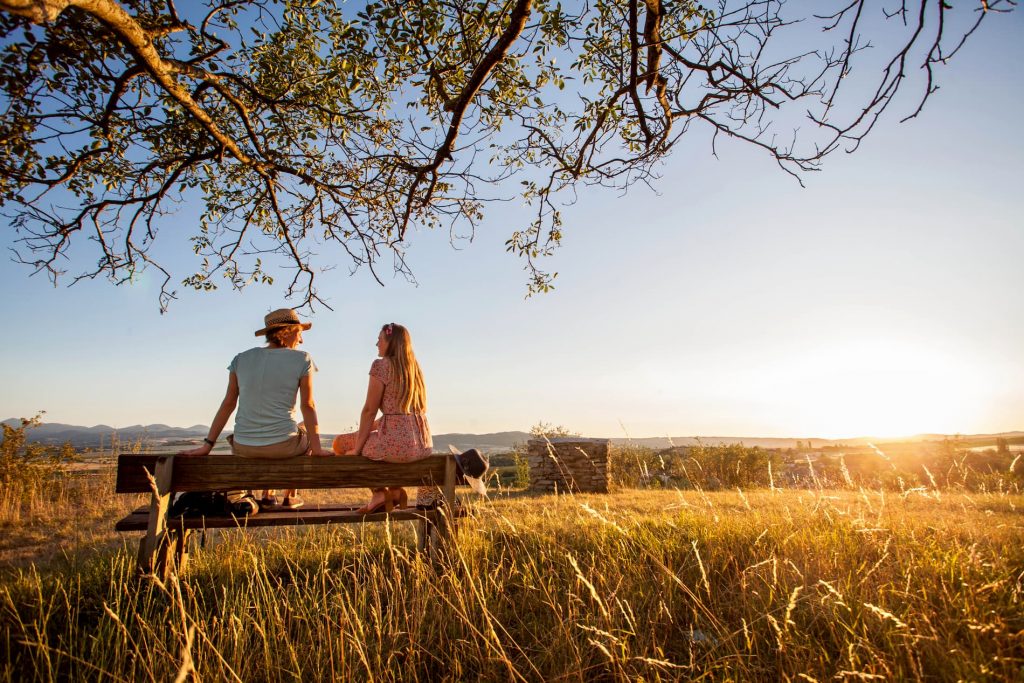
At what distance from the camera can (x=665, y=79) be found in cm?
518

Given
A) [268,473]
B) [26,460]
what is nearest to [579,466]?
[268,473]

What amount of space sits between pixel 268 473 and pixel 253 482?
11cm

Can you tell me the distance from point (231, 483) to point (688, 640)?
3.05 metres

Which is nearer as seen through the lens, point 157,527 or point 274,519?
point 157,527

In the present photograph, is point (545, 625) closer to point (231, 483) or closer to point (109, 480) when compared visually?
point (231, 483)

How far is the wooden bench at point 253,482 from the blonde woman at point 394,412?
0.71 feet

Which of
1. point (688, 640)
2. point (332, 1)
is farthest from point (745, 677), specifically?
point (332, 1)

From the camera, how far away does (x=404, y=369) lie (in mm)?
4352

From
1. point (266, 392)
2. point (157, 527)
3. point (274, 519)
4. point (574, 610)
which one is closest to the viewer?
point (574, 610)

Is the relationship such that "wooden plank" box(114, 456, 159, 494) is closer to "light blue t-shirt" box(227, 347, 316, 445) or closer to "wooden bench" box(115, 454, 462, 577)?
"wooden bench" box(115, 454, 462, 577)

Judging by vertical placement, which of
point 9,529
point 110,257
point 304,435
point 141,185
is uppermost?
point 141,185

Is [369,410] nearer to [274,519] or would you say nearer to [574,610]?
[274,519]

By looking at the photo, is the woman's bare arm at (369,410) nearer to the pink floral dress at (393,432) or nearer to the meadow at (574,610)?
the pink floral dress at (393,432)

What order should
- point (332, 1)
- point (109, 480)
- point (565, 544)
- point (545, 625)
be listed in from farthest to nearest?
point (109, 480) < point (332, 1) < point (565, 544) < point (545, 625)
